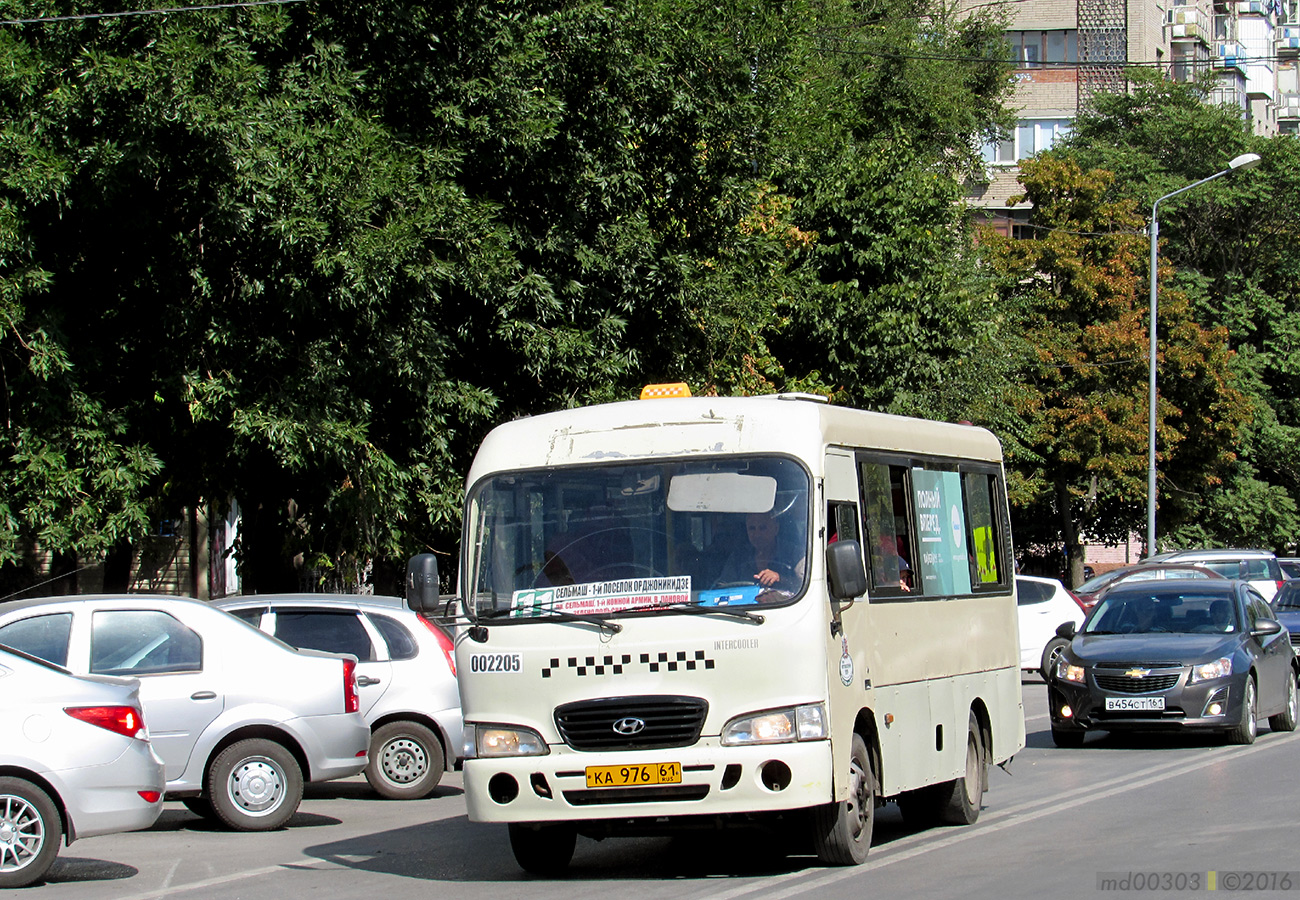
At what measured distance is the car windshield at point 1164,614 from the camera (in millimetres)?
17172

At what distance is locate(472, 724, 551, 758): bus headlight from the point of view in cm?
921

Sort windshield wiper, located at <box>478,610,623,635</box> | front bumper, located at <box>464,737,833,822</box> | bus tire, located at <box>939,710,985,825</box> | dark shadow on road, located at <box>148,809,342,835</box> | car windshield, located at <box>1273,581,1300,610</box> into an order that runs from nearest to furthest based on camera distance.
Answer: front bumper, located at <box>464,737,833,822</box> < windshield wiper, located at <box>478,610,623,635</box> < bus tire, located at <box>939,710,985,825</box> < dark shadow on road, located at <box>148,809,342,835</box> < car windshield, located at <box>1273,581,1300,610</box>

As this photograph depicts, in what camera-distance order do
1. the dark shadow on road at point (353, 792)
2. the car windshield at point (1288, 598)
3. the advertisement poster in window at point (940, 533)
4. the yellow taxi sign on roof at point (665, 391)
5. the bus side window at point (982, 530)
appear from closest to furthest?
the yellow taxi sign on roof at point (665, 391) → the advertisement poster in window at point (940, 533) → the bus side window at point (982, 530) → the dark shadow on road at point (353, 792) → the car windshield at point (1288, 598)

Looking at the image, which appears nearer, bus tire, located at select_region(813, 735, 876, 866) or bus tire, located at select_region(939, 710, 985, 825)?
bus tire, located at select_region(813, 735, 876, 866)

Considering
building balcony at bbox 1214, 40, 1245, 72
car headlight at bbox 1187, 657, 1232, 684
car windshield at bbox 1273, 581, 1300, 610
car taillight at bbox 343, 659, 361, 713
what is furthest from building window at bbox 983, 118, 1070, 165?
car taillight at bbox 343, 659, 361, 713

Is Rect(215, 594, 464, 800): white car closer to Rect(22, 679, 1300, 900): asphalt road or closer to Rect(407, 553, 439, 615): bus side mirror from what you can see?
Rect(22, 679, 1300, 900): asphalt road

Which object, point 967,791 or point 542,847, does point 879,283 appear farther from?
point 542,847

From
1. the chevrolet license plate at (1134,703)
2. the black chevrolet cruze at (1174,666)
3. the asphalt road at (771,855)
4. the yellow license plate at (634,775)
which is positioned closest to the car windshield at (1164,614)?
the black chevrolet cruze at (1174,666)

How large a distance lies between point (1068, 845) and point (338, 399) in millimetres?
8813

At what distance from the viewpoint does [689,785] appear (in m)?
8.91

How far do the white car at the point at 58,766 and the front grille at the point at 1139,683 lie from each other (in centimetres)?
965

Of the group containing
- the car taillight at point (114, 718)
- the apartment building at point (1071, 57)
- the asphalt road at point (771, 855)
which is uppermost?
the apartment building at point (1071, 57)

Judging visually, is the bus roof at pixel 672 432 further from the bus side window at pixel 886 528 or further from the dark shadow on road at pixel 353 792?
the dark shadow on road at pixel 353 792

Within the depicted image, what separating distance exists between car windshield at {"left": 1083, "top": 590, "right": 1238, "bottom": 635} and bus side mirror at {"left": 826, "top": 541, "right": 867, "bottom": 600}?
913cm
